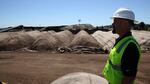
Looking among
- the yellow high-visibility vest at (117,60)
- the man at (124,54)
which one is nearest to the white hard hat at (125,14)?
the man at (124,54)

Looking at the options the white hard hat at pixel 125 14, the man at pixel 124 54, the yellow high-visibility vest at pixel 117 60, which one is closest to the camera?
the man at pixel 124 54

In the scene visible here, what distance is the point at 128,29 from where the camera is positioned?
11.0ft

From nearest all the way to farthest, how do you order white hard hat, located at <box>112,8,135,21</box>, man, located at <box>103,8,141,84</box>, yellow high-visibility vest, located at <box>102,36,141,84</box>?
man, located at <box>103,8,141,84</box>, yellow high-visibility vest, located at <box>102,36,141,84</box>, white hard hat, located at <box>112,8,135,21</box>

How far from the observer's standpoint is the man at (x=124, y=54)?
3.07 m

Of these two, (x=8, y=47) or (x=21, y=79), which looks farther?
(x=8, y=47)

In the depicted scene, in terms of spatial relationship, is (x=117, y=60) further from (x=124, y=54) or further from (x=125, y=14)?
(x=125, y=14)

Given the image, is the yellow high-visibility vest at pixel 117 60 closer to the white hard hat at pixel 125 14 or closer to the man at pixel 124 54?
the man at pixel 124 54

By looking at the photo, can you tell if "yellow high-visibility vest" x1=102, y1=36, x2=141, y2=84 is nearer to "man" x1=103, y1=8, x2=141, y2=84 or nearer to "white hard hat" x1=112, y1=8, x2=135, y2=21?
"man" x1=103, y1=8, x2=141, y2=84

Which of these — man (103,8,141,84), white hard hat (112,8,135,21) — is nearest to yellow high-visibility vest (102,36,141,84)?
man (103,8,141,84)

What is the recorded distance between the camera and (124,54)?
10.2ft

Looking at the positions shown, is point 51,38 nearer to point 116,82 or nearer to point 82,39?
point 82,39

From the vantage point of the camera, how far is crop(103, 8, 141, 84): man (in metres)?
3.07

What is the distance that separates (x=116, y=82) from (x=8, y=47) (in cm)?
2033

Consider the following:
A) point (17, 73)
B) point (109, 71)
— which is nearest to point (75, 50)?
point (17, 73)
